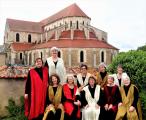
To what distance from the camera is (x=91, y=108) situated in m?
8.91

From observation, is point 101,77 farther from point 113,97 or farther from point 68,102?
point 68,102

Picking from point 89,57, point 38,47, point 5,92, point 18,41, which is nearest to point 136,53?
point 5,92

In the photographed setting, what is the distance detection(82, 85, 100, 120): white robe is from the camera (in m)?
8.87

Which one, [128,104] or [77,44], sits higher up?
[77,44]

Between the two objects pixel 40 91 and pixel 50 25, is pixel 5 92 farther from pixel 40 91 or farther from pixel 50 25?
pixel 50 25

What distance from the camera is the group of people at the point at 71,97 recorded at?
8.61 meters

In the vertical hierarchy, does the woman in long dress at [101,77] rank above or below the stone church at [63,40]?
A: below

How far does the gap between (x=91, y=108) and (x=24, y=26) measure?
71315 millimetres

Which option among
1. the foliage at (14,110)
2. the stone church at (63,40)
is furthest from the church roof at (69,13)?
the foliage at (14,110)

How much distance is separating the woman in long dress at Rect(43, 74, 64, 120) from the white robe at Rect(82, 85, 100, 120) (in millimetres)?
684

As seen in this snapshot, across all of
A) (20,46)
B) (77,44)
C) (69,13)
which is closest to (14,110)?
(77,44)

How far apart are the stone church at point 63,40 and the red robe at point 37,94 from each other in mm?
47432

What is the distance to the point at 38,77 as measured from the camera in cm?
871

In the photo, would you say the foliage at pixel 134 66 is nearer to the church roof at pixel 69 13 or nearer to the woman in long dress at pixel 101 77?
the woman in long dress at pixel 101 77
